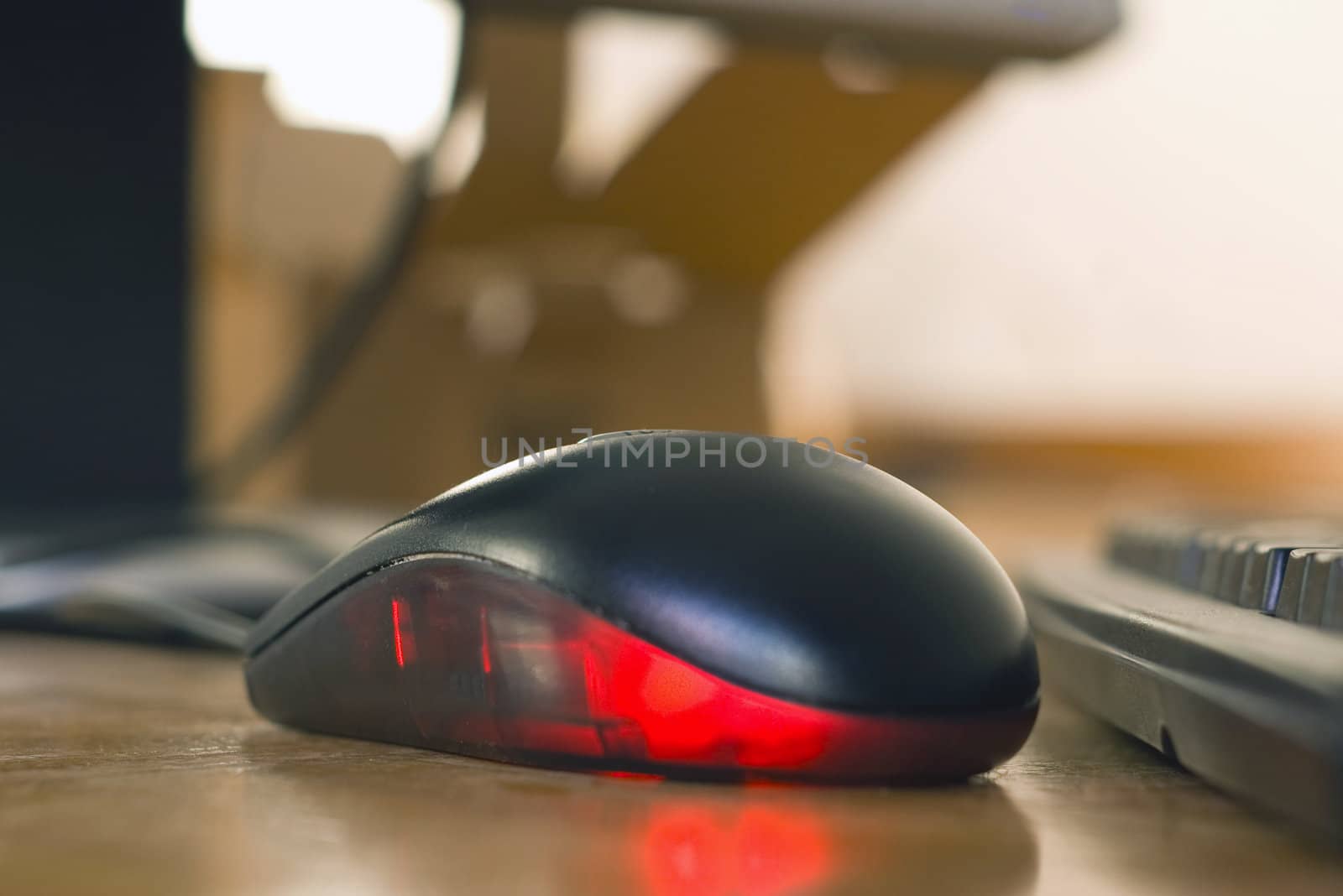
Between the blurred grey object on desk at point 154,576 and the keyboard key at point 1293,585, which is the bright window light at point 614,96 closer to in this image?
the blurred grey object on desk at point 154,576

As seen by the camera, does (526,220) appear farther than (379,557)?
Yes

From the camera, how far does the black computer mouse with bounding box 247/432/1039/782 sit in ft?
0.63

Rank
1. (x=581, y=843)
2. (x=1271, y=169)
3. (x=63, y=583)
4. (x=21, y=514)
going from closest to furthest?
(x=581, y=843) → (x=63, y=583) → (x=21, y=514) → (x=1271, y=169)

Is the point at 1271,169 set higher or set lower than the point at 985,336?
higher

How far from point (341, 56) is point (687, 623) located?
0.80 meters

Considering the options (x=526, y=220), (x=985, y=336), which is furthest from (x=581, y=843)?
(x=985, y=336)

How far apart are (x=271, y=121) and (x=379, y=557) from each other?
82 centimetres

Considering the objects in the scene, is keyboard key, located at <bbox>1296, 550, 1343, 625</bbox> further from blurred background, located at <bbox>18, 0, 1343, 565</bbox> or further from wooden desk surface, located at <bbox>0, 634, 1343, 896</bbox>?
blurred background, located at <bbox>18, 0, 1343, 565</bbox>

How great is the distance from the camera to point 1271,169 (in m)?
2.34

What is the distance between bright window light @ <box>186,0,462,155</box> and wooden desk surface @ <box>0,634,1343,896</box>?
0.52 m

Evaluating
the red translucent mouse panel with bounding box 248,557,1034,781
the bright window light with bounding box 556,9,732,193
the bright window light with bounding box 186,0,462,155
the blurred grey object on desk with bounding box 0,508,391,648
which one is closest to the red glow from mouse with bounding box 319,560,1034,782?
the red translucent mouse panel with bounding box 248,557,1034,781

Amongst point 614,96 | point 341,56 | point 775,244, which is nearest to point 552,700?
point 341,56

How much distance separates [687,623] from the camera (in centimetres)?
19

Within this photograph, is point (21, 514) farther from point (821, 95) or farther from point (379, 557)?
point (821, 95)
